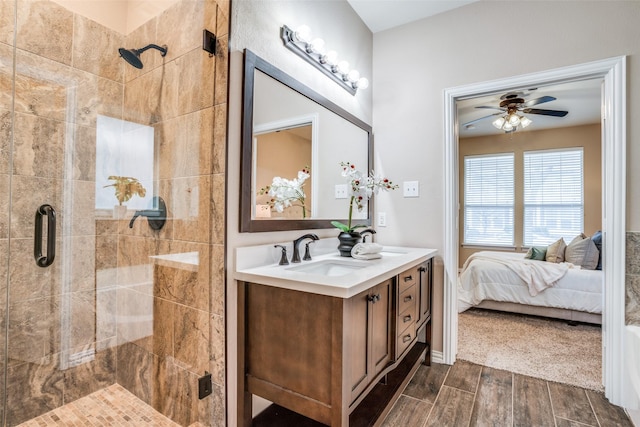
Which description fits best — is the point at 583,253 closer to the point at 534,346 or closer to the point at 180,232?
the point at 534,346

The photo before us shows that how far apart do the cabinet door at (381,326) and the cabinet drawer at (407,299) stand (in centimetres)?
13

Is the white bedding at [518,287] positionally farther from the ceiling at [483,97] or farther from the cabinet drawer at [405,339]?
the cabinet drawer at [405,339]

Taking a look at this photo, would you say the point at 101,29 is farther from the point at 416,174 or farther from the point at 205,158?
the point at 416,174

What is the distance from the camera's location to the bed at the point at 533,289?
3180 millimetres

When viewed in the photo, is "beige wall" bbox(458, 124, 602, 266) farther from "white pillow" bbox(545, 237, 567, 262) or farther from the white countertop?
the white countertop

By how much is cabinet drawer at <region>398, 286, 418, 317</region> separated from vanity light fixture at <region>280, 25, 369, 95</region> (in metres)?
1.46

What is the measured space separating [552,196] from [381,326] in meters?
5.00

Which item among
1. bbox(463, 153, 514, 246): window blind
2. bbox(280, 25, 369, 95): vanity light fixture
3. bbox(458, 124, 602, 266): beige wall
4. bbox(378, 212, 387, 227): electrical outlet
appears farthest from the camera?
bbox(463, 153, 514, 246): window blind

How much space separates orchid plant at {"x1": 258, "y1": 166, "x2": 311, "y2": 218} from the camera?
1.72 meters

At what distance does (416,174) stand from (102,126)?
2.11m

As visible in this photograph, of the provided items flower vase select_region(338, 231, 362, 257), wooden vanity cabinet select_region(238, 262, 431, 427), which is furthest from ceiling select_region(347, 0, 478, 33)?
wooden vanity cabinet select_region(238, 262, 431, 427)

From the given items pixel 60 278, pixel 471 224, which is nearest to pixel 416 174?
pixel 60 278

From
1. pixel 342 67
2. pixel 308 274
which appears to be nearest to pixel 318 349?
pixel 308 274

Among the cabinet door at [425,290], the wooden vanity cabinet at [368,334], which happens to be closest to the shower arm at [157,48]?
the wooden vanity cabinet at [368,334]
